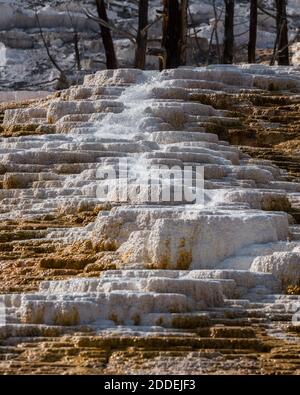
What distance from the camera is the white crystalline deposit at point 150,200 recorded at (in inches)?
432

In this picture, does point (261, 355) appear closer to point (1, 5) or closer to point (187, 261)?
point (187, 261)

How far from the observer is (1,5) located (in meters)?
37.4

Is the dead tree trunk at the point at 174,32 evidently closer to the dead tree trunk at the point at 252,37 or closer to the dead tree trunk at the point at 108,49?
the dead tree trunk at the point at 108,49

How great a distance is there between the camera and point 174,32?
21.5 meters

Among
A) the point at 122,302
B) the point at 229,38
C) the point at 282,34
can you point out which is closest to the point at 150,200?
the point at 122,302

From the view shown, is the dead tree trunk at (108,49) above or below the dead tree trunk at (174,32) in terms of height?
below

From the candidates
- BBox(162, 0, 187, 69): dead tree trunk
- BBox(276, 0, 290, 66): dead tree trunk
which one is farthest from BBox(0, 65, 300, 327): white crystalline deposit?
BBox(276, 0, 290, 66): dead tree trunk

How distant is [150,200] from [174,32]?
8.27m

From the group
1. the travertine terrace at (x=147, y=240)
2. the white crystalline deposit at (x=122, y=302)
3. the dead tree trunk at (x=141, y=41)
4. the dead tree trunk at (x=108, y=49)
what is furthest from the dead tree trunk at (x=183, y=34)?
the white crystalline deposit at (x=122, y=302)

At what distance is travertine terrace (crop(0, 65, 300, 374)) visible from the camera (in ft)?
33.8

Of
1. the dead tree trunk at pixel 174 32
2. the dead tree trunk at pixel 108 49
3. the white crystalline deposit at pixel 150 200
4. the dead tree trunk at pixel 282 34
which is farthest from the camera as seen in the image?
the dead tree trunk at pixel 282 34

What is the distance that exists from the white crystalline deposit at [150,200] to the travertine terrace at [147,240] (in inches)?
0.5

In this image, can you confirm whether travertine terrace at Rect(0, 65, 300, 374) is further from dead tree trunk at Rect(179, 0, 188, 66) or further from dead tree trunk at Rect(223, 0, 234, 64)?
dead tree trunk at Rect(223, 0, 234, 64)

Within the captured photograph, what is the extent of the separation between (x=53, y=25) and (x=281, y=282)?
1001 inches
